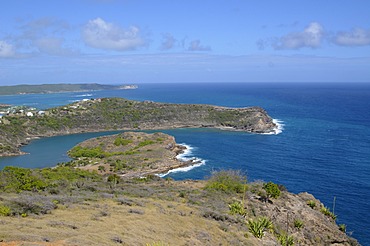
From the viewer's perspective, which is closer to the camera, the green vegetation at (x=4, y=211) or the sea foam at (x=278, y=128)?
the green vegetation at (x=4, y=211)

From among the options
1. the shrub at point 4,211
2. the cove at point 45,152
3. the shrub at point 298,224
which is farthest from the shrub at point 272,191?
the cove at point 45,152

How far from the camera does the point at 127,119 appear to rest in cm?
12131

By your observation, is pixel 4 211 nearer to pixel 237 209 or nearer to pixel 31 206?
pixel 31 206

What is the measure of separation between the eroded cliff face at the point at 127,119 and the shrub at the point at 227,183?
64.5 m

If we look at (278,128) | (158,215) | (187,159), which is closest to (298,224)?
(158,215)

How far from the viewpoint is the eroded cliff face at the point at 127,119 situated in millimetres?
107875

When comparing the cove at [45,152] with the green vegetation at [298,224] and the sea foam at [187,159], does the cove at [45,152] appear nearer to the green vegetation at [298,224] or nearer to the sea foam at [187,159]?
the sea foam at [187,159]

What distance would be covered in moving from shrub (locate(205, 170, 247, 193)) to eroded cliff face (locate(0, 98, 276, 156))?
6450 cm

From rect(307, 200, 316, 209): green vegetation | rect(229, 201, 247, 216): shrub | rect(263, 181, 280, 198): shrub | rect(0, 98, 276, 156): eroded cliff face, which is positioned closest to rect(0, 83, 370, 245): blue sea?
rect(307, 200, 316, 209): green vegetation

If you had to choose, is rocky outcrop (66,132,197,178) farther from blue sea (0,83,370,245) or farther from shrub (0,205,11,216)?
shrub (0,205,11,216)

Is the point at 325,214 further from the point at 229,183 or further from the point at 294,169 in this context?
the point at 294,169

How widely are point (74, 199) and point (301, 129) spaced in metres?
87.0

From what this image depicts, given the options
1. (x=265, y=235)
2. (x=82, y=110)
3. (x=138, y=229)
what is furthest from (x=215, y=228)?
(x=82, y=110)

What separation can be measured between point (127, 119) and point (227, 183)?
283 feet
